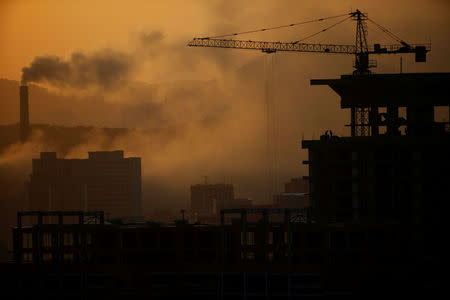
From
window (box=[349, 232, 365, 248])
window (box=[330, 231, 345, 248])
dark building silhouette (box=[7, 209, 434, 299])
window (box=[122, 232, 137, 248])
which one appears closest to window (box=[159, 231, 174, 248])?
dark building silhouette (box=[7, 209, 434, 299])

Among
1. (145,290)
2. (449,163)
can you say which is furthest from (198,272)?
(449,163)

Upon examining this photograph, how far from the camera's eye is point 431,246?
17650cm

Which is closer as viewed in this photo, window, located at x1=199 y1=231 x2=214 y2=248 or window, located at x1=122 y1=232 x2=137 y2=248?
window, located at x1=199 y1=231 x2=214 y2=248

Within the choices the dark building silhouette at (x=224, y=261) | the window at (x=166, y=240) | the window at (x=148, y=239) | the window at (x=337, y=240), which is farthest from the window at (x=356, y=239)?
the window at (x=148, y=239)

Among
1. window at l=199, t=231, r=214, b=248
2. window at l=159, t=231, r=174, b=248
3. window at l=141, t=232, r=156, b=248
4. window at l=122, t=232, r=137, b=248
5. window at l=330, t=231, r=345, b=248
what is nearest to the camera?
window at l=330, t=231, r=345, b=248

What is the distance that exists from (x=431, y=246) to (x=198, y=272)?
4197cm

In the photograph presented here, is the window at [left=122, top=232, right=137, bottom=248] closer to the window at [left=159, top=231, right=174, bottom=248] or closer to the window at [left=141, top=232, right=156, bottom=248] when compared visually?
the window at [left=141, top=232, right=156, bottom=248]

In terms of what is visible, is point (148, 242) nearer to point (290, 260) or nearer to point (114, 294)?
point (114, 294)

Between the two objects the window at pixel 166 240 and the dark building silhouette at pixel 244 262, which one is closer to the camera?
the dark building silhouette at pixel 244 262

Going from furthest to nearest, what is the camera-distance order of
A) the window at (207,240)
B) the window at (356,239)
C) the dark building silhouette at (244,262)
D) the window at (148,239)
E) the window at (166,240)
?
1. the window at (148,239)
2. the window at (166,240)
3. the window at (207,240)
4. the window at (356,239)
5. the dark building silhouette at (244,262)

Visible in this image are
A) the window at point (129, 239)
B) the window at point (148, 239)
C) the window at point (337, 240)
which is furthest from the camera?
the window at point (129, 239)

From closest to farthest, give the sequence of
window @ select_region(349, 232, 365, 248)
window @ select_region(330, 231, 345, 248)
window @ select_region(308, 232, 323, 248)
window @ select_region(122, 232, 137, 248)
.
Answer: window @ select_region(349, 232, 365, 248), window @ select_region(330, 231, 345, 248), window @ select_region(308, 232, 323, 248), window @ select_region(122, 232, 137, 248)

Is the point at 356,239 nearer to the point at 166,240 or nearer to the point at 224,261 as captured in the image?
the point at 224,261

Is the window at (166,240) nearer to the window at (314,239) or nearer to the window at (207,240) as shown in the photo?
the window at (207,240)
